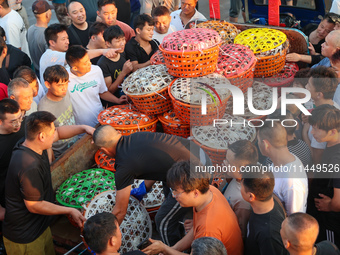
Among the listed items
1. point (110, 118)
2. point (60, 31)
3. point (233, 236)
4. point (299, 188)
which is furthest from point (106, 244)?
point (60, 31)

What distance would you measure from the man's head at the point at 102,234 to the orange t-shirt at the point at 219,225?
0.63 m

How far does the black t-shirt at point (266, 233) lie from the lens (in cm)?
272

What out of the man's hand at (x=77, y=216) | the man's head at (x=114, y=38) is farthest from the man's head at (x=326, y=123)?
the man's head at (x=114, y=38)

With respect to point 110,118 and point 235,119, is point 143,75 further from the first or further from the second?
point 235,119

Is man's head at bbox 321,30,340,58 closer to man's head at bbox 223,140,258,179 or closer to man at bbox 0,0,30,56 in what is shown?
man's head at bbox 223,140,258,179

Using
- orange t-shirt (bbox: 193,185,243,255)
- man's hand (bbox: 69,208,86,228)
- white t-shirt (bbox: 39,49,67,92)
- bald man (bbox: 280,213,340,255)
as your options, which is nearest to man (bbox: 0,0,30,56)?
white t-shirt (bbox: 39,49,67,92)

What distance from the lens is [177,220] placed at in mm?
3605

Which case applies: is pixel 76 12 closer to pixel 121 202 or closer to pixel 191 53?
pixel 191 53

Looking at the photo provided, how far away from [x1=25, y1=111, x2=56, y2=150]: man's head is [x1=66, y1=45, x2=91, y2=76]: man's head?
1404 millimetres

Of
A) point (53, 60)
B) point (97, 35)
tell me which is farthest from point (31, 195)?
point (97, 35)

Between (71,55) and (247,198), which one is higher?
(71,55)

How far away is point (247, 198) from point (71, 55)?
2.86 meters

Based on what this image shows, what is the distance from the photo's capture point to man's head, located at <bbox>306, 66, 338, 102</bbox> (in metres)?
4.00

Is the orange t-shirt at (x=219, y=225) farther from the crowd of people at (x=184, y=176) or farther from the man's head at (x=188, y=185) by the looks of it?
the man's head at (x=188, y=185)
